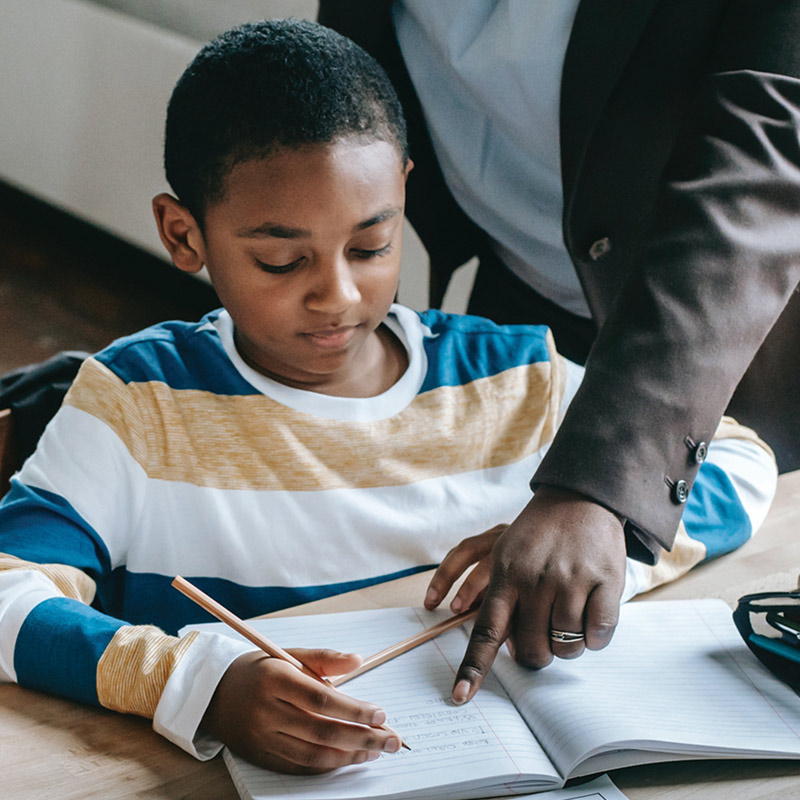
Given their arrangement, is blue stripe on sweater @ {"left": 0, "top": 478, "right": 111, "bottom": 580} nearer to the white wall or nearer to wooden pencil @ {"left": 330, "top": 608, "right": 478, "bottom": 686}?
wooden pencil @ {"left": 330, "top": 608, "right": 478, "bottom": 686}

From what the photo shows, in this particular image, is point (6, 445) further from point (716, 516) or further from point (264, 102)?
point (716, 516)

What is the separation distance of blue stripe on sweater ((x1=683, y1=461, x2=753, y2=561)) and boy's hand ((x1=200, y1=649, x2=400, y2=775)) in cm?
45

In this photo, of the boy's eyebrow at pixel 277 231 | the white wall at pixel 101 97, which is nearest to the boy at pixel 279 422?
the boy's eyebrow at pixel 277 231

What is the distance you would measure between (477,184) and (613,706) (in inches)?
33.5

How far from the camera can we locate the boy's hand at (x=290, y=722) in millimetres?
677

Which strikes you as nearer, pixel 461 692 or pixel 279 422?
pixel 461 692

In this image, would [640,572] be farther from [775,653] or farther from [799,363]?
[799,363]

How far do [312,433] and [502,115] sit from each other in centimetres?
53

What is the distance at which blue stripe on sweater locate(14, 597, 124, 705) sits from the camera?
77 cm

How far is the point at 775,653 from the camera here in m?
0.82

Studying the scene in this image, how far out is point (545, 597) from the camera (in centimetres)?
78

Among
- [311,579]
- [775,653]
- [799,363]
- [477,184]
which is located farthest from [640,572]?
[477,184]

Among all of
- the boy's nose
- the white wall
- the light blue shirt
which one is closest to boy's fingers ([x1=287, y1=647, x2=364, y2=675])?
the boy's nose

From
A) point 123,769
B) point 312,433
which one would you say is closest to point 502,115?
point 312,433
